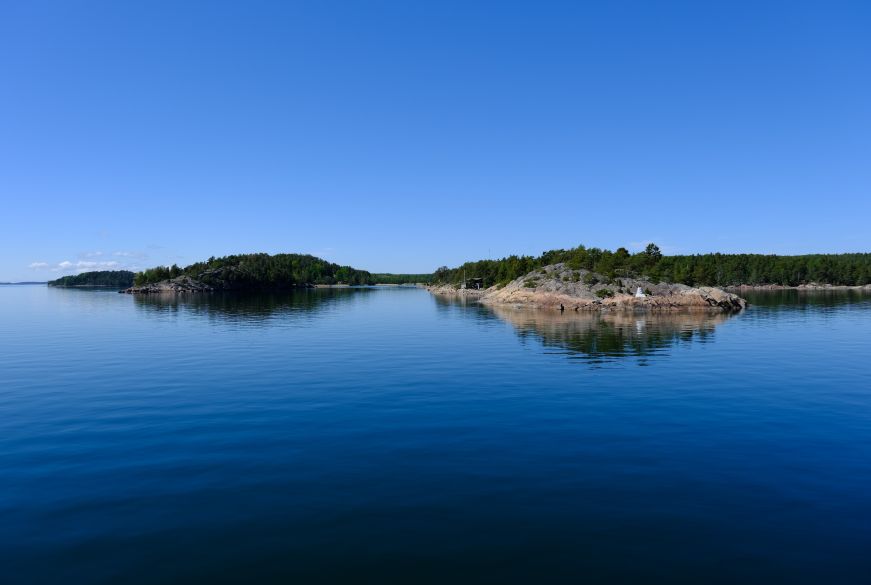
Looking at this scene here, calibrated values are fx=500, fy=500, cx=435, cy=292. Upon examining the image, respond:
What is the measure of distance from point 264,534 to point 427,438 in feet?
31.9

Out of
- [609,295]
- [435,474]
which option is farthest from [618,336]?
[609,295]

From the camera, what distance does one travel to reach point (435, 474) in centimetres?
1822

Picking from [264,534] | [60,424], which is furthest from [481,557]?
[60,424]

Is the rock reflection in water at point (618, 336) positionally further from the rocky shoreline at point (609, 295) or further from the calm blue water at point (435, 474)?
the rocky shoreline at point (609, 295)

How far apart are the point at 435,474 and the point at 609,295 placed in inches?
4847

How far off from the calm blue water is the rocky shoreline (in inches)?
3381

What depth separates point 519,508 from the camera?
15375mm

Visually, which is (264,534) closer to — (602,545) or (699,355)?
(602,545)

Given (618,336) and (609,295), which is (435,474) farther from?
(609,295)

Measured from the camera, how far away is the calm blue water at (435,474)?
12.5 metres

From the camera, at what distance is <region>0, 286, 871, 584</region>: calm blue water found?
12547 millimetres

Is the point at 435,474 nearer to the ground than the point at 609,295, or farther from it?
nearer to the ground

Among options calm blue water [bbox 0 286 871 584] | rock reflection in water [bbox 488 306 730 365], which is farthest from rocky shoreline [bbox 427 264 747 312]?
calm blue water [bbox 0 286 871 584]

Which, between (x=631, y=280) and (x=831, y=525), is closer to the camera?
(x=831, y=525)
